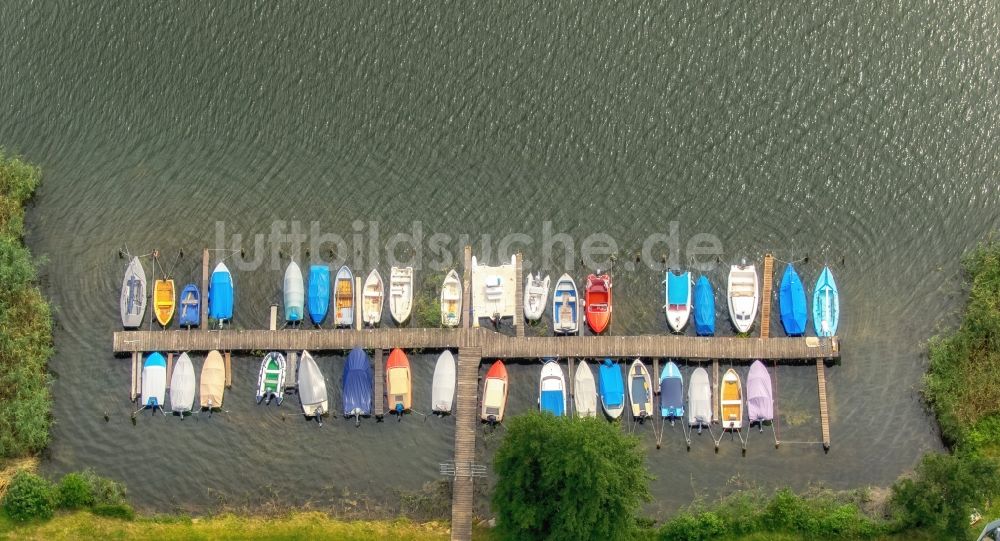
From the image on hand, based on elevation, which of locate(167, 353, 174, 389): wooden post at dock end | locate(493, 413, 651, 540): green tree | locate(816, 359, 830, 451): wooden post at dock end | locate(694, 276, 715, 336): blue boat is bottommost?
locate(493, 413, 651, 540): green tree

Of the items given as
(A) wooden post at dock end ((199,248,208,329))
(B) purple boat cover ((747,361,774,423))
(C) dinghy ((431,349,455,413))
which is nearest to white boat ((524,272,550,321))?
(C) dinghy ((431,349,455,413))

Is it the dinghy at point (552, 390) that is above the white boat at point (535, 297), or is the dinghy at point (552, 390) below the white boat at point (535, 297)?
below

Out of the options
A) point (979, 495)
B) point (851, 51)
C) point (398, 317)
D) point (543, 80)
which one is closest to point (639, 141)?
point (543, 80)

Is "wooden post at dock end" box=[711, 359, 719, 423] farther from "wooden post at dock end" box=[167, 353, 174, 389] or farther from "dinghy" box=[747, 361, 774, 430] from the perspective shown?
"wooden post at dock end" box=[167, 353, 174, 389]

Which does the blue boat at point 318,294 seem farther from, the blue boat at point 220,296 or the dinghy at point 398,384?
the dinghy at point 398,384

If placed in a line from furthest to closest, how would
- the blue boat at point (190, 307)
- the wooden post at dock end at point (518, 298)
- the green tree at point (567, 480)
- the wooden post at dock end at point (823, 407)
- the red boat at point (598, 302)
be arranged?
the blue boat at point (190, 307) → the wooden post at dock end at point (518, 298) → the red boat at point (598, 302) → the wooden post at dock end at point (823, 407) → the green tree at point (567, 480)

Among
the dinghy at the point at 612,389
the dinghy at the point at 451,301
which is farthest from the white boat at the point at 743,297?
the dinghy at the point at 451,301

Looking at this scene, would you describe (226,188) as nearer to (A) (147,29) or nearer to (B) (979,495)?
(A) (147,29)

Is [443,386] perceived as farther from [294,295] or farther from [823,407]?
[823,407]
